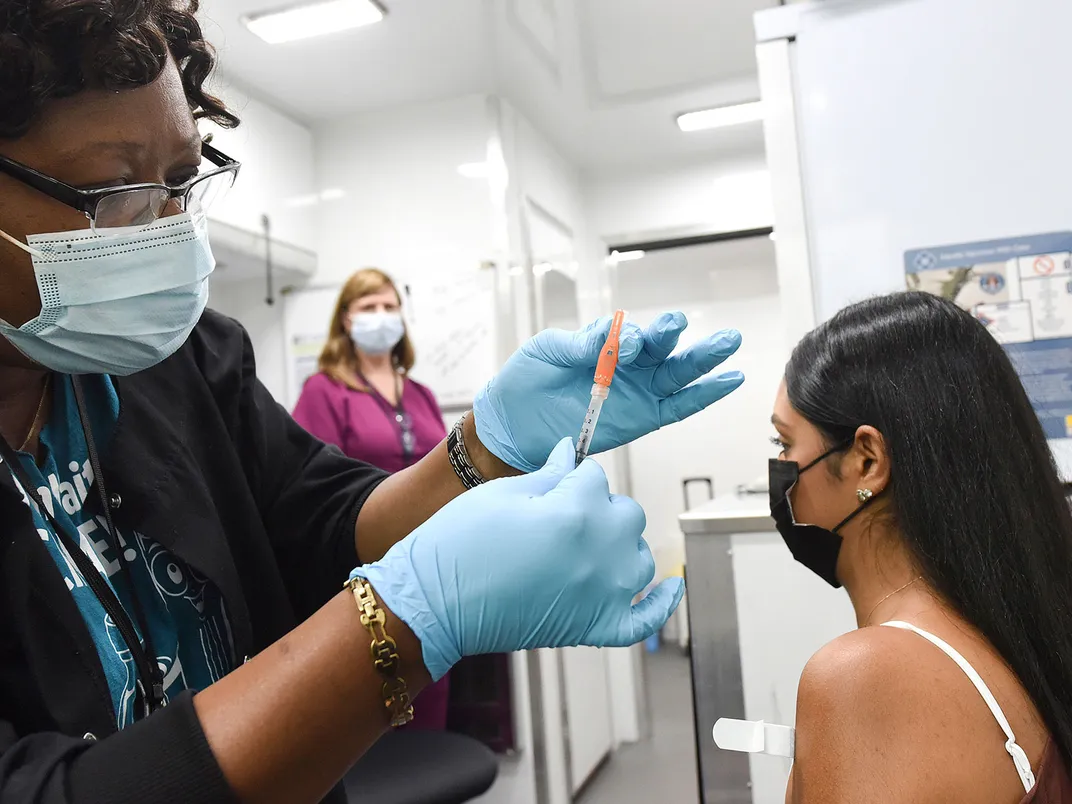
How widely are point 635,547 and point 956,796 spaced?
1.42 feet

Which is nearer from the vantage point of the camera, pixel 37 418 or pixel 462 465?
pixel 37 418

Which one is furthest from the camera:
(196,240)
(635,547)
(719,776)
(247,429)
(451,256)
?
(451,256)

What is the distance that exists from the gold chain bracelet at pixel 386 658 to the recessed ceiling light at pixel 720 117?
3.10m

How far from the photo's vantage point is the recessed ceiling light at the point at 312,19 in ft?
7.70

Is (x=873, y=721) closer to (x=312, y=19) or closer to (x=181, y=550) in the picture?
(x=181, y=550)

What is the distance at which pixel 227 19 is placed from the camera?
2.38m

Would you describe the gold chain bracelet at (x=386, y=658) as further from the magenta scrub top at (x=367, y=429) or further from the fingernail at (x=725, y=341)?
the magenta scrub top at (x=367, y=429)

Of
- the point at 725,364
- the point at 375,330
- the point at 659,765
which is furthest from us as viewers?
the point at 725,364

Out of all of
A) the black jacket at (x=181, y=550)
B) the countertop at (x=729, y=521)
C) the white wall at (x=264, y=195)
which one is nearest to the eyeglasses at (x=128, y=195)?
the black jacket at (x=181, y=550)

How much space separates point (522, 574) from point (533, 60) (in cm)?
257

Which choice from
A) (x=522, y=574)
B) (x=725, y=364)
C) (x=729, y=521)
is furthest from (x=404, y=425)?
(x=725, y=364)

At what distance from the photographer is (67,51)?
2.20 feet

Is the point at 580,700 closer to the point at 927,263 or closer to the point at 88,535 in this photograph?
the point at 927,263

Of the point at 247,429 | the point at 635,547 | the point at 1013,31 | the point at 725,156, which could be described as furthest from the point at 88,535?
the point at 725,156
